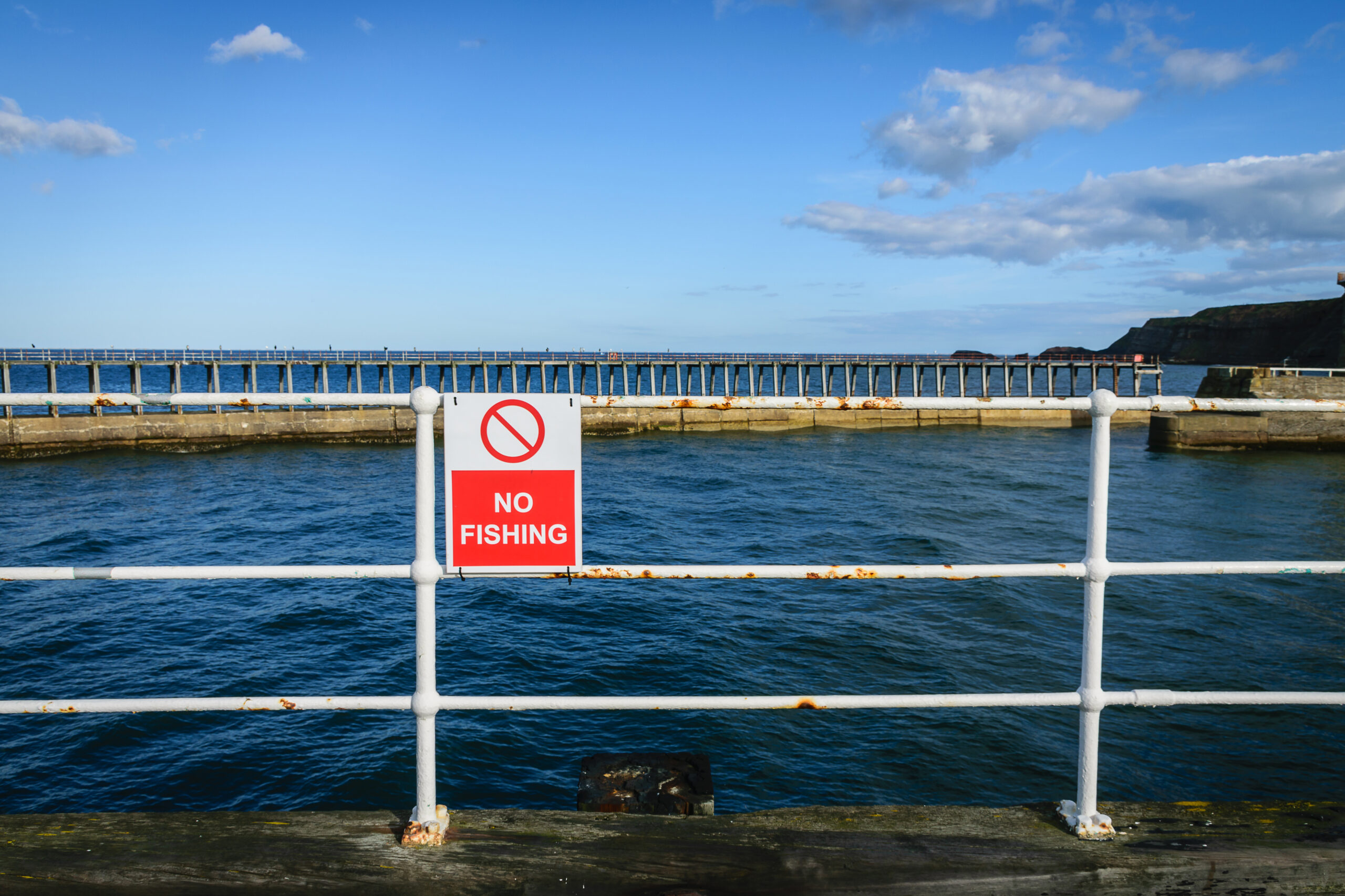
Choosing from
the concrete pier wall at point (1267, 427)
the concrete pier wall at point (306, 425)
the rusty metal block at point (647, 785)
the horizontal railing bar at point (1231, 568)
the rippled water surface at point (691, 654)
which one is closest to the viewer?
the horizontal railing bar at point (1231, 568)

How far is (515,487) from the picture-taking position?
2443 millimetres

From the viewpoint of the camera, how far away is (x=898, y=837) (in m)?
2.45

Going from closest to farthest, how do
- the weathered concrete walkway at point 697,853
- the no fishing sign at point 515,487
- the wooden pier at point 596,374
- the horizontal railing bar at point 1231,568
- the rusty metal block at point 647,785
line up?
1. the weathered concrete walkway at point 697,853
2. the horizontal railing bar at point 1231,568
3. the no fishing sign at point 515,487
4. the rusty metal block at point 647,785
5. the wooden pier at point 596,374

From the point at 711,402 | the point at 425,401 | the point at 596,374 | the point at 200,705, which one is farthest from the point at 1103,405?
the point at 596,374

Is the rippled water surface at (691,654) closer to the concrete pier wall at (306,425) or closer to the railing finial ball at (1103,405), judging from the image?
the railing finial ball at (1103,405)

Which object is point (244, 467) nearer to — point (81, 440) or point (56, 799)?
point (81, 440)

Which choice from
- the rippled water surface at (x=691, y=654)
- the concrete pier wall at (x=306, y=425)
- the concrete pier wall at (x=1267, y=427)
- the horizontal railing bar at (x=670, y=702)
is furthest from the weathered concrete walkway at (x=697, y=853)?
the concrete pier wall at (x=1267, y=427)

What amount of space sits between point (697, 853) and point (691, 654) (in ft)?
28.5

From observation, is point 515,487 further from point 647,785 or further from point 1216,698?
point 1216,698

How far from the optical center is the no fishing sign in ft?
7.88

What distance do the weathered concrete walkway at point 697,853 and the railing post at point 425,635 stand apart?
81 mm

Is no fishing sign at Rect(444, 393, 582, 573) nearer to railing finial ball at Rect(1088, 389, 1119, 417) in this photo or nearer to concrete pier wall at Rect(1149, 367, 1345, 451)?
railing finial ball at Rect(1088, 389, 1119, 417)

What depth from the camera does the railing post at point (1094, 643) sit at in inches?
92.4

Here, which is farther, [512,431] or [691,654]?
[691,654]
